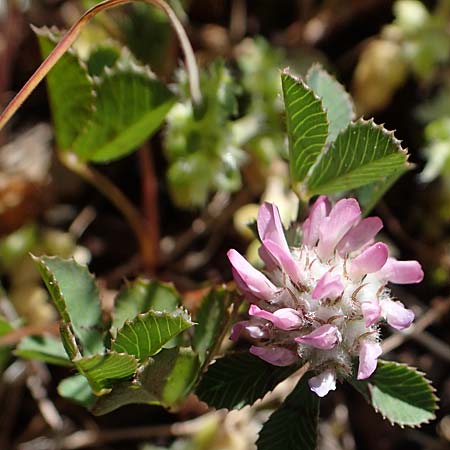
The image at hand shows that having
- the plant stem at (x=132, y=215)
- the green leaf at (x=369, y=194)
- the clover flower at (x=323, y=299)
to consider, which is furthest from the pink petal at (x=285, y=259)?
the plant stem at (x=132, y=215)

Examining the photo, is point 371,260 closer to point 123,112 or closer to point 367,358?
point 367,358

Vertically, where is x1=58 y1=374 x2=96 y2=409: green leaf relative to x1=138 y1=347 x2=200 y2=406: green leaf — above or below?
below

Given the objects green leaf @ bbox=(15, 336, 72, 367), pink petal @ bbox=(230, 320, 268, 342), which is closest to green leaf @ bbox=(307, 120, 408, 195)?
pink petal @ bbox=(230, 320, 268, 342)

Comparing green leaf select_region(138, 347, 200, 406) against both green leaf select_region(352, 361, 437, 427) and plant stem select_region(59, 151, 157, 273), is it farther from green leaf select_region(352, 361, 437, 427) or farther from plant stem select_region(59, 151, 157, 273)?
plant stem select_region(59, 151, 157, 273)

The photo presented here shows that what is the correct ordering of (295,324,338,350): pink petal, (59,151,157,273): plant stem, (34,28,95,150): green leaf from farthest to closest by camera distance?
(59,151,157,273): plant stem → (34,28,95,150): green leaf → (295,324,338,350): pink petal

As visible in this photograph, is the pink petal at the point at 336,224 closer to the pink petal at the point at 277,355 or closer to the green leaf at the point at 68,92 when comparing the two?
the pink petal at the point at 277,355

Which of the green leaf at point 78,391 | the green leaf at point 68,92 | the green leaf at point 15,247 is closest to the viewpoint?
the green leaf at point 78,391
